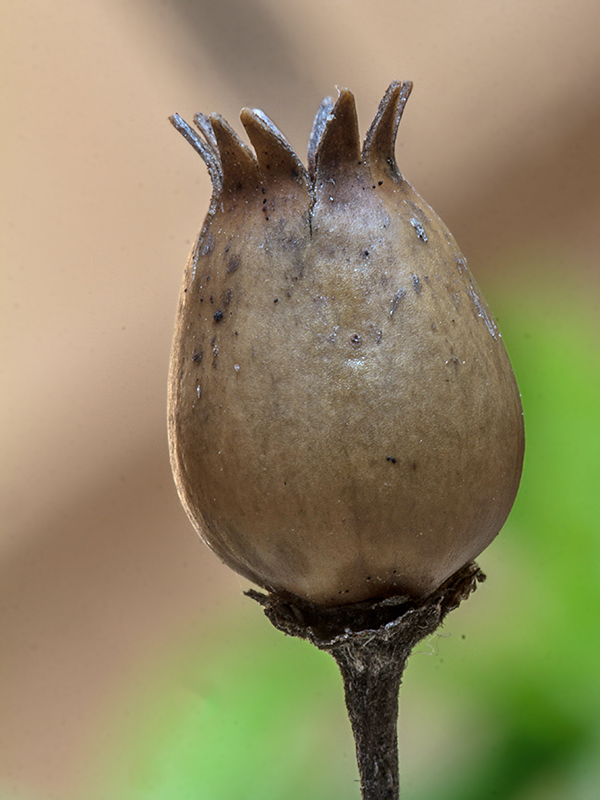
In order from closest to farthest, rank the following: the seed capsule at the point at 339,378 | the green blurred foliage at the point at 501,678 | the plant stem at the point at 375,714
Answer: the seed capsule at the point at 339,378 → the plant stem at the point at 375,714 → the green blurred foliage at the point at 501,678

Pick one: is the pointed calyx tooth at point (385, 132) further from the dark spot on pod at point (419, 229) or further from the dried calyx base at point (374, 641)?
the dried calyx base at point (374, 641)

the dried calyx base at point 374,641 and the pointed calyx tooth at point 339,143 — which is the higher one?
the pointed calyx tooth at point 339,143

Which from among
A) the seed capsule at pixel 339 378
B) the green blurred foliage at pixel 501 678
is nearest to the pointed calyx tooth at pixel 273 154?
the seed capsule at pixel 339 378

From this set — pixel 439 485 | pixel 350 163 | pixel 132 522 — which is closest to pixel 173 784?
pixel 132 522

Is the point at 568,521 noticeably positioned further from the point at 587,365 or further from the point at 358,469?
the point at 358,469

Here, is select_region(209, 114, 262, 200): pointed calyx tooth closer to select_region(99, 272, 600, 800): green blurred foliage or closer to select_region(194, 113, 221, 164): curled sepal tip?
select_region(194, 113, 221, 164): curled sepal tip

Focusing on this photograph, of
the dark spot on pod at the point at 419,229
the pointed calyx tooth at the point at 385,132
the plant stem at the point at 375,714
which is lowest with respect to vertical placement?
the plant stem at the point at 375,714

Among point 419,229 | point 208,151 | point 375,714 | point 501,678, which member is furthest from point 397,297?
point 501,678
